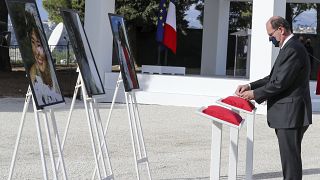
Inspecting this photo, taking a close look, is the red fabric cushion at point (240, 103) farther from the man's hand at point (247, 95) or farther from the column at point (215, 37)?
the column at point (215, 37)

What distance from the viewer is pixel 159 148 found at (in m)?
11.1

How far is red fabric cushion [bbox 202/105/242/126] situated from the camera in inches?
251

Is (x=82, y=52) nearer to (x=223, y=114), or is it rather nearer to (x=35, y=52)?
(x=35, y=52)

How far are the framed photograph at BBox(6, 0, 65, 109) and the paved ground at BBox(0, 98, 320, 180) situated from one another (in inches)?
105

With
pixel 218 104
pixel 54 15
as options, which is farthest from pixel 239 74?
pixel 54 15

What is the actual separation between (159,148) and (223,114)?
470 cm

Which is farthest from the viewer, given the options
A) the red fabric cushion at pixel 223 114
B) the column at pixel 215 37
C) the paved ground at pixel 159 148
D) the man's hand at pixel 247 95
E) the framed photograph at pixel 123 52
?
the column at pixel 215 37

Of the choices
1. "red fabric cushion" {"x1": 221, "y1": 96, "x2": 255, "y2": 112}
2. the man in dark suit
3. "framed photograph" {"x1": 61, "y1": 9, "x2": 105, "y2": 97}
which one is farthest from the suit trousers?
"framed photograph" {"x1": 61, "y1": 9, "x2": 105, "y2": 97}

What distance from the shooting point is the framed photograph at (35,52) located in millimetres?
5551

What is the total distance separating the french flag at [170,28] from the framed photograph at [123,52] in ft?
44.7

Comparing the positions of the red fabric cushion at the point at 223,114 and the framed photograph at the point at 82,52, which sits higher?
the framed photograph at the point at 82,52

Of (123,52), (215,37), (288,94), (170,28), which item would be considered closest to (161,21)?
(170,28)

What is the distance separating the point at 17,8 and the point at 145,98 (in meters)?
13.2

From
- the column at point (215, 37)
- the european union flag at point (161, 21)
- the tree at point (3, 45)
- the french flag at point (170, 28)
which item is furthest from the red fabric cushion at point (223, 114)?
the tree at point (3, 45)
